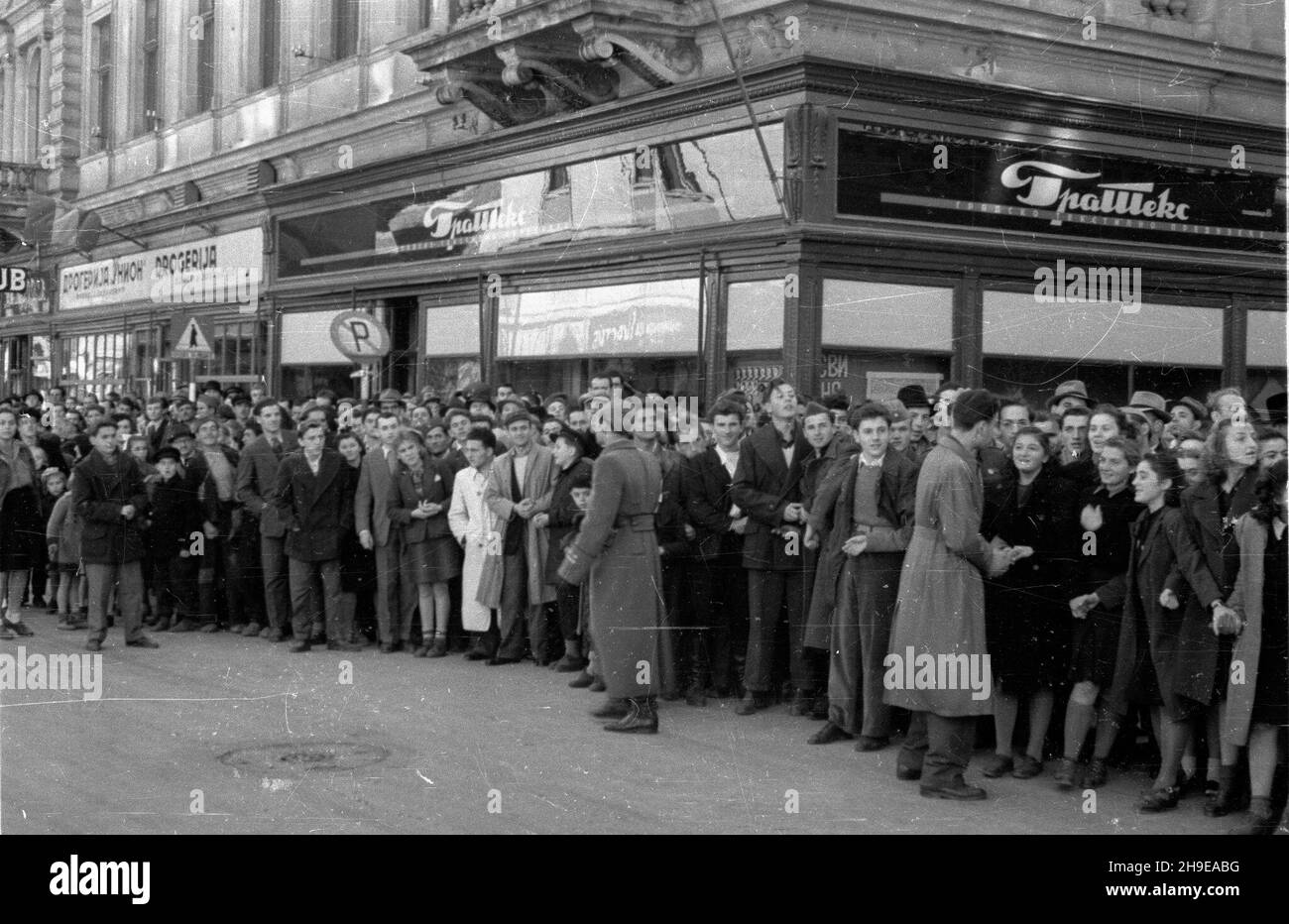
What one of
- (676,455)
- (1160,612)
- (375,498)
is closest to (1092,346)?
(676,455)

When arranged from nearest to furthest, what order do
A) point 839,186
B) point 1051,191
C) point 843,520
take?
point 843,520
point 839,186
point 1051,191

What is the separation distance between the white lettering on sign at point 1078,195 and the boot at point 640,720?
756 centimetres

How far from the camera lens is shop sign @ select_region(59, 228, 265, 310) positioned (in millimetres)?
23688

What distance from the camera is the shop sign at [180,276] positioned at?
77.7ft

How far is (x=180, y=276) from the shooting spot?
1010 inches

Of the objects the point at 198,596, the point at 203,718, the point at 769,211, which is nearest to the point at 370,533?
the point at 198,596

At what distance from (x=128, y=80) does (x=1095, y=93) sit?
14289 mm

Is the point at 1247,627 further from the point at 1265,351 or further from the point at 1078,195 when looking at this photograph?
the point at 1265,351

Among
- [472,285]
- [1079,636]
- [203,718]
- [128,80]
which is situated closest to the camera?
[1079,636]

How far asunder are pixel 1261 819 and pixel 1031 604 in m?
1.61

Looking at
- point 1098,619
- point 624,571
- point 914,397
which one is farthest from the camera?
point 914,397

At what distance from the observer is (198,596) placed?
12.9 metres

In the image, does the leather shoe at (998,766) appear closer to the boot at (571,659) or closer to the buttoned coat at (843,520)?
the buttoned coat at (843,520)
